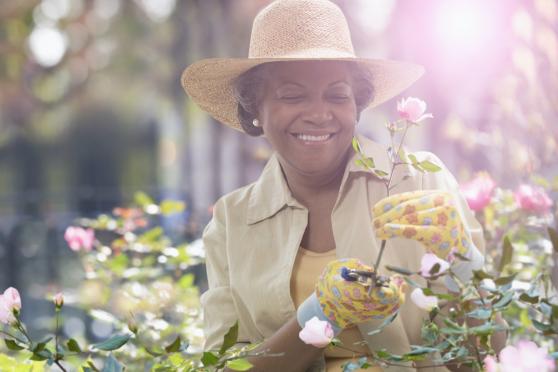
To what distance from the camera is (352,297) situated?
187 centimetres

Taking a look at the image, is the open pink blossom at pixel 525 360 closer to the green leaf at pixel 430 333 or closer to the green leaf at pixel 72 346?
the green leaf at pixel 430 333

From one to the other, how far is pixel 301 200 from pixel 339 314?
2.26ft

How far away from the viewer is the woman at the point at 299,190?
2.37 meters

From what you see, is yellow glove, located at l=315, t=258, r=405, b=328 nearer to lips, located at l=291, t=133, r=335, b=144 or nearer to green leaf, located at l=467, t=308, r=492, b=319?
green leaf, located at l=467, t=308, r=492, b=319

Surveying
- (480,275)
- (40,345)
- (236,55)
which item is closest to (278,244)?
(40,345)

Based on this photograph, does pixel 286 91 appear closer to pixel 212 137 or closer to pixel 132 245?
pixel 132 245

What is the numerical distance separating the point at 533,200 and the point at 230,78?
101cm

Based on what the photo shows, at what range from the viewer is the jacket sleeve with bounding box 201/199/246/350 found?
2.58m

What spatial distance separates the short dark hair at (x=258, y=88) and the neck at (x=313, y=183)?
179mm

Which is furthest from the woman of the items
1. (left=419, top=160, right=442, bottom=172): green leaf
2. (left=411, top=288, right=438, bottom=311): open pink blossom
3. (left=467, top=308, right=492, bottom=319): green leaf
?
(left=467, top=308, right=492, bottom=319): green leaf

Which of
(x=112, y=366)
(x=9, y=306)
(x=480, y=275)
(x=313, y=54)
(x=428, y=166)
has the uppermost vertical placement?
(x=313, y=54)

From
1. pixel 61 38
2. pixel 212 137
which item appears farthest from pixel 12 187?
pixel 212 137

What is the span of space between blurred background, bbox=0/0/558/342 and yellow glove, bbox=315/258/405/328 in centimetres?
32

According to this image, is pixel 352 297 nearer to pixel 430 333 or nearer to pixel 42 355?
pixel 430 333
